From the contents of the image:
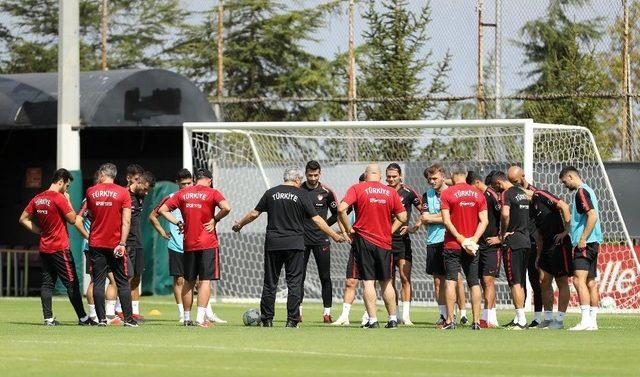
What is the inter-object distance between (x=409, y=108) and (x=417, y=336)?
11.8m

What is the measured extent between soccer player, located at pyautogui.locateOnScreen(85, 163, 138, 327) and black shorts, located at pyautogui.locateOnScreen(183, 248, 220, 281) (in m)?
0.78

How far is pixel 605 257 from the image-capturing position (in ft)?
83.7

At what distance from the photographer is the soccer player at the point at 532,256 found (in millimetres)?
19906

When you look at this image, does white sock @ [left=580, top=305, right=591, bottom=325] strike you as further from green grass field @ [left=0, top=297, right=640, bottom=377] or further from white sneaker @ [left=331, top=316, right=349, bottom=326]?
white sneaker @ [left=331, top=316, right=349, bottom=326]

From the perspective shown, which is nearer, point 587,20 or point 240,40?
point 587,20

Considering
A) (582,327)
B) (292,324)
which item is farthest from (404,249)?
(582,327)

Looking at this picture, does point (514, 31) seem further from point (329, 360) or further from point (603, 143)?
point (329, 360)

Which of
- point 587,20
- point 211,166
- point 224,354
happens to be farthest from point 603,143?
point 224,354

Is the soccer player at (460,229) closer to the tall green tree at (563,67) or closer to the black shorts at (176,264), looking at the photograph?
the black shorts at (176,264)

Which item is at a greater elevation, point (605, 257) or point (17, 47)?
point (17, 47)

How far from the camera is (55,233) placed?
19484 mm

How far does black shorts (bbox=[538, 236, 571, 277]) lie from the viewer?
19641 mm

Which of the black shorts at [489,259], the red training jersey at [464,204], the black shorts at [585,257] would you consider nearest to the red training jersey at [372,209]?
the red training jersey at [464,204]

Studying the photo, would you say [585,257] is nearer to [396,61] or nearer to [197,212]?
[197,212]
